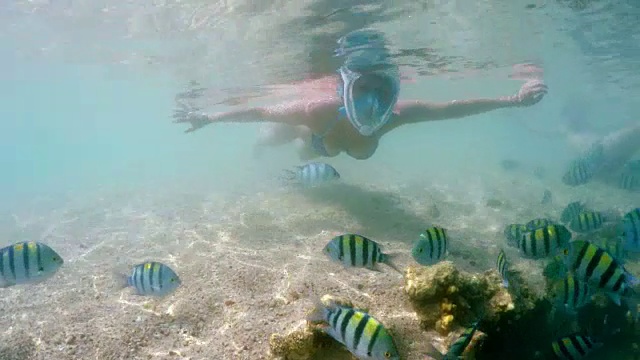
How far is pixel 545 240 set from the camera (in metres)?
5.52

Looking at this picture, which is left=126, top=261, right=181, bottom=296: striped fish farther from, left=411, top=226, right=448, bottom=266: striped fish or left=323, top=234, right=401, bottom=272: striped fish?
left=411, top=226, right=448, bottom=266: striped fish

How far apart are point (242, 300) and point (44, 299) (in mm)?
3854

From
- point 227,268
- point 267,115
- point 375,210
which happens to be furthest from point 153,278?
point 267,115

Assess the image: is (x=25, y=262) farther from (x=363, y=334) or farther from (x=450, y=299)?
(x=450, y=299)

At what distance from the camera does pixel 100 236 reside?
40.6ft

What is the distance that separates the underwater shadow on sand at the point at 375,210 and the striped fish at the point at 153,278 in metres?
5.69

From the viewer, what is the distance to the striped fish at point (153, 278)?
16.8 feet

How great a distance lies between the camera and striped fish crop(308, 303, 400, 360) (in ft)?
10.2

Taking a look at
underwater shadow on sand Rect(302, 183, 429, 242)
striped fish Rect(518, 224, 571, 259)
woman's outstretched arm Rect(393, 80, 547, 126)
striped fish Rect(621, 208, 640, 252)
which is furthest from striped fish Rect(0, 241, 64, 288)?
woman's outstretched arm Rect(393, 80, 547, 126)

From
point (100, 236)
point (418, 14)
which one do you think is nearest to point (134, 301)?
point (100, 236)

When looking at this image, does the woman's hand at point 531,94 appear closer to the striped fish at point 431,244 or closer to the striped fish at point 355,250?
the striped fish at point 431,244

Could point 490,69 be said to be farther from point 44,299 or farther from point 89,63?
point 89,63

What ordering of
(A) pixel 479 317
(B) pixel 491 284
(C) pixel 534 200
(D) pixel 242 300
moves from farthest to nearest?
(C) pixel 534 200, (D) pixel 242 300, (B) pixel 491 284, (A) pixel 479 317

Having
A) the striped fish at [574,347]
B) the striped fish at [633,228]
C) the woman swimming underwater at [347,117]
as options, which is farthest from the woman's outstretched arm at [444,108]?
the striped fish at [574,347]
